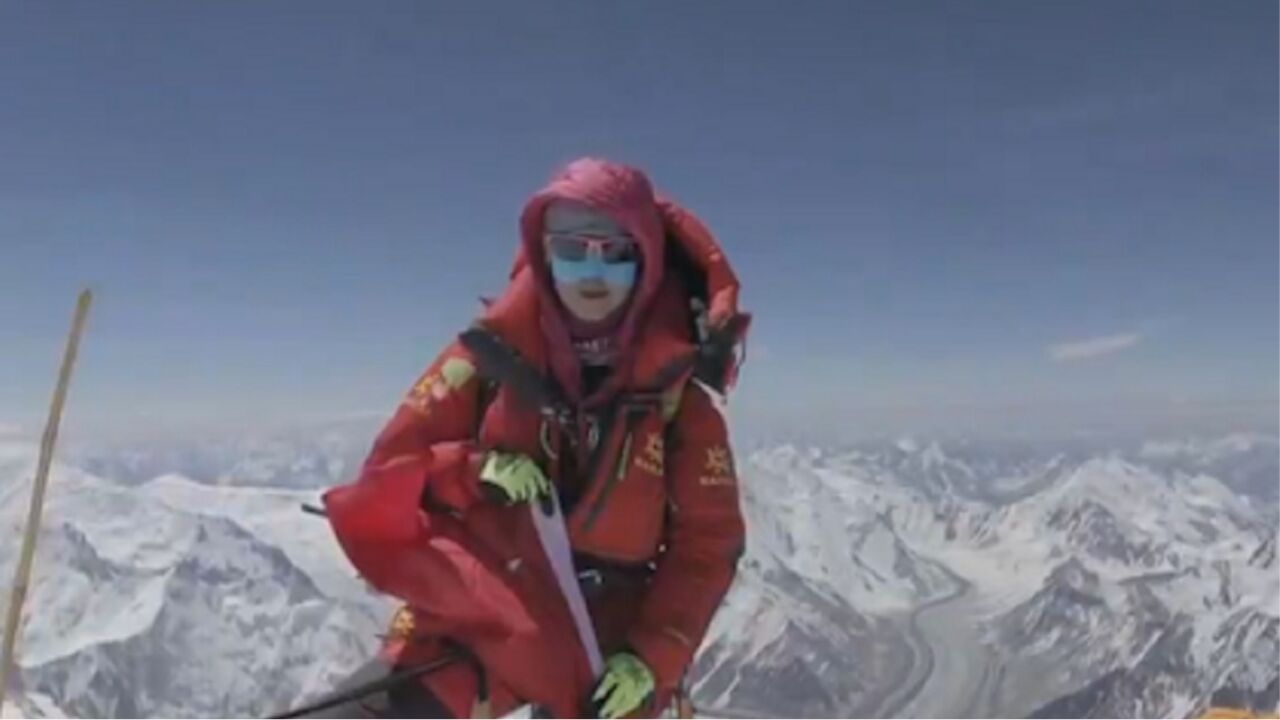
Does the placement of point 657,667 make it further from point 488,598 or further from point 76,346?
point 76,346

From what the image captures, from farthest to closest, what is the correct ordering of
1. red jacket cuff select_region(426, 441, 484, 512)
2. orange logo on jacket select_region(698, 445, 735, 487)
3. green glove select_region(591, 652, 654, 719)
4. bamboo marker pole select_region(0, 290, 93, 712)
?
orange logo on jacket select_region(698, 445, 735, 487) < red jacket cuff select_region(426, 441, 484, 512) < green glove select_region(591, 652, 654, 719) < bamboo marker pole select_region(0, 290, 93, 712)

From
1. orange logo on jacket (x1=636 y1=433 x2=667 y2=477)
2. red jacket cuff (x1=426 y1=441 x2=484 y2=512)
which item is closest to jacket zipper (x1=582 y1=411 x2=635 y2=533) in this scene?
orange logo on jacket (x1=636 y1=433 x2=667 y2=477)

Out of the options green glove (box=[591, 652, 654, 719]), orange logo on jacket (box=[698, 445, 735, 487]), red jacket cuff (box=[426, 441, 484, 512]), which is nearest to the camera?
green glove (box=[591, 652, 654, 719])

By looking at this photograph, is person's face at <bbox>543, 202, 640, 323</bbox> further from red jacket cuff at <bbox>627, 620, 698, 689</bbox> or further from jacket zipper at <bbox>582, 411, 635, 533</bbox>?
red jacket cuff at <bbox>627, 620, 698, 689</bbox>

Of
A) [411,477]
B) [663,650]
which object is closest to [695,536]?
[663,650]

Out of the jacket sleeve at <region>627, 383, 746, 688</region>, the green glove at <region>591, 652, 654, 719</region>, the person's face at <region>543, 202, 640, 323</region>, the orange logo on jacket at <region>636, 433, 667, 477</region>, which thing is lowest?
the green glove at <region>591, 652, 654, 719</region>

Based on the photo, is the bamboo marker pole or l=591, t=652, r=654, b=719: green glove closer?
the bamboo marker pole

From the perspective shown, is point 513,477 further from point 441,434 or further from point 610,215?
point 610,215
